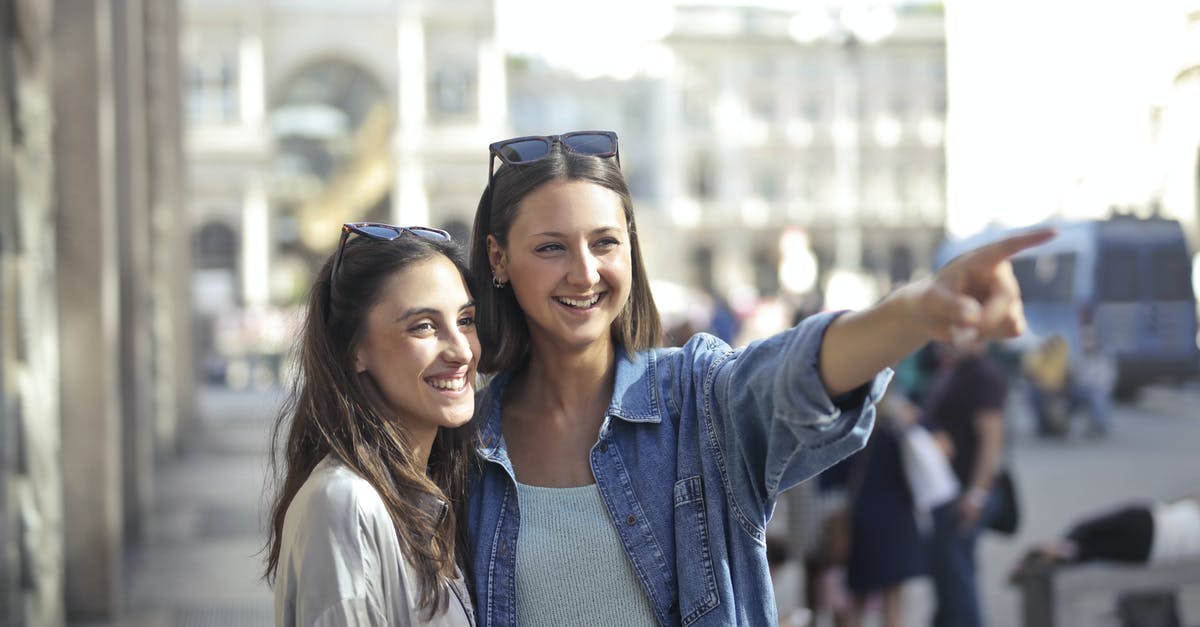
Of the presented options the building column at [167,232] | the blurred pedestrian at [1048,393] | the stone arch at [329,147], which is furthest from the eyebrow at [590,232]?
the stone arch at [329,147]

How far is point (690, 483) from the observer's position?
2.44 metres

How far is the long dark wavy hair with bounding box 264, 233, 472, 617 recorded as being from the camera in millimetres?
2363

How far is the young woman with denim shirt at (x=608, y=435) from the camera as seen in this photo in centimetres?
237

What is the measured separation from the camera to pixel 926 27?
62781 mm

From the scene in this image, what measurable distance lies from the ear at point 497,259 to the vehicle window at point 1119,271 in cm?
217

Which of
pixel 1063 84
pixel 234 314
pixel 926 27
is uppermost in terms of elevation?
pixel 926 27

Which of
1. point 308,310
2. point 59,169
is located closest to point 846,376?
point 308,310

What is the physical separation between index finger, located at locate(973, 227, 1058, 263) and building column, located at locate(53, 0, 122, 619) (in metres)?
7.45

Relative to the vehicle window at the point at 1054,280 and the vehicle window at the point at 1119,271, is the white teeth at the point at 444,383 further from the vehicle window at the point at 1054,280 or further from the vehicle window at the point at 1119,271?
the vehicle window at the point at 1054,280

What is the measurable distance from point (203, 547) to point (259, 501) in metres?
5.91

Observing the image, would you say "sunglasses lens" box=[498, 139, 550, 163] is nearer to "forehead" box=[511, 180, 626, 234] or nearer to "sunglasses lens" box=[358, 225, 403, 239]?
"forehead" box=[511, 180, 626, 234]

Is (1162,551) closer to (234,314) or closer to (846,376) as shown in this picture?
(846,376)

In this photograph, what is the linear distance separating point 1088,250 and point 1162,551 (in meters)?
1.30

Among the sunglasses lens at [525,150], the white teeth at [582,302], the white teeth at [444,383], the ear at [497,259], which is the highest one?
the sunglasses lens at [525,150]
